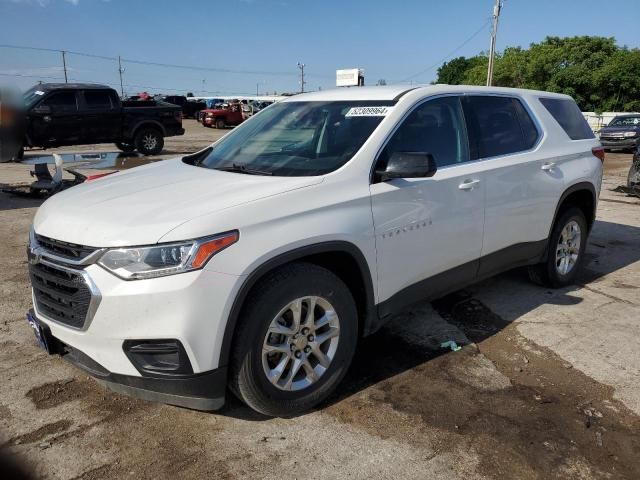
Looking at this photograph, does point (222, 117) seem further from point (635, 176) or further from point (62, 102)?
point (635, 176)

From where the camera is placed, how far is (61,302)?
8.93 feet

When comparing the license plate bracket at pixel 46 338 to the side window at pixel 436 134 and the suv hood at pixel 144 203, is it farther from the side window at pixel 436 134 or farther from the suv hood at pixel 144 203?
the side window at pixel 436 134

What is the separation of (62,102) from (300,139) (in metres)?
13.1

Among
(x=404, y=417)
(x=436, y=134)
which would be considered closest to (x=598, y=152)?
(x=436, y=134)

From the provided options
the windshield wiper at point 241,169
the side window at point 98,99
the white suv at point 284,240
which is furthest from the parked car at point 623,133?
the windshield wiper at point 241,169

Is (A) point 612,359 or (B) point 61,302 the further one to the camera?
(A) point 612,359

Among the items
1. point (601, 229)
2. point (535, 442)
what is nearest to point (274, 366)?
point (535, 442)

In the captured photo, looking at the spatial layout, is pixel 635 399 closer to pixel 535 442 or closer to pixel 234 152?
pixel 535 442

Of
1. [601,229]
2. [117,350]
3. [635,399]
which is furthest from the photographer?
[601,229]

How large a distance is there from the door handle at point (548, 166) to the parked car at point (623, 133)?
18.0 meters

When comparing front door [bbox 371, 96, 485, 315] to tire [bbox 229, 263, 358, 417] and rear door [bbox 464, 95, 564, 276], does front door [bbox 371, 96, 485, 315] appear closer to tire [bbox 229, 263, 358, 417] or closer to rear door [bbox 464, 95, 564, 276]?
rear door [bbox 464, 95, 564, 276]

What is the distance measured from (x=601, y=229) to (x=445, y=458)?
20.3 ft

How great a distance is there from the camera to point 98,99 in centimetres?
1537

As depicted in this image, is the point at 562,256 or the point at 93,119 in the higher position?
the point at 93,119
